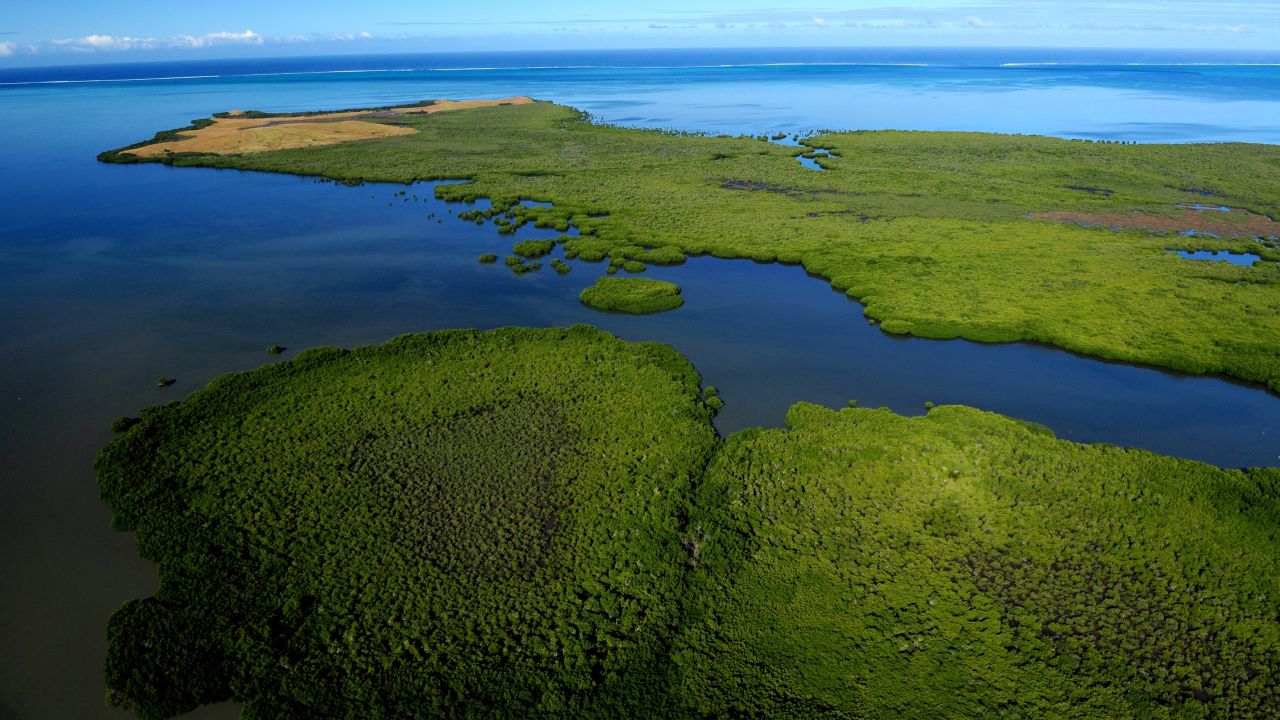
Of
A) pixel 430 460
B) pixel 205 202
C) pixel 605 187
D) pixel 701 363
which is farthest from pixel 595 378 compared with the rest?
pixel 205 202

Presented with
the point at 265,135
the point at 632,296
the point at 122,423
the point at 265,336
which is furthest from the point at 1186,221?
the point at 265,135

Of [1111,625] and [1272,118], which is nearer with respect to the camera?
[1111,625]

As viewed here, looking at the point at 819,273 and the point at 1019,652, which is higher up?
the point at 819,273

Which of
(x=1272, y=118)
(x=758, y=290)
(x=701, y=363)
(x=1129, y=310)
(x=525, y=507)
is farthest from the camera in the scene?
(x=1272, y=118)

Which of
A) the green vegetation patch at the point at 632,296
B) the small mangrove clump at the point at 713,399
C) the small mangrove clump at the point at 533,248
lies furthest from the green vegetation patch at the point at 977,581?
the small mangrove clump at the point at 533,248

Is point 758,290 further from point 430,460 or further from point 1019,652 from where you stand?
point 1019,652

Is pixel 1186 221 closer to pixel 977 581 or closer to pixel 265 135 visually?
pixel 977 581
